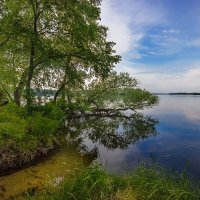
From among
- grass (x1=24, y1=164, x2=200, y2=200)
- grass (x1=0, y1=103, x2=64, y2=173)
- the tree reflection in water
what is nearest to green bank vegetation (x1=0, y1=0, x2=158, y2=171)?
grass (x1=0, y1=103, x2=64, y2=173)

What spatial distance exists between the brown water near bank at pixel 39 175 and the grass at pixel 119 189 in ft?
3.01

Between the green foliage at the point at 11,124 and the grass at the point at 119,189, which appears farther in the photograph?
the green foliage at the point at 11,124

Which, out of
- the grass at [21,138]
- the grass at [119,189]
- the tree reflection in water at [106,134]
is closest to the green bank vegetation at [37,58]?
the grass at [21,138]

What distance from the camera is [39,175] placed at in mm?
11922

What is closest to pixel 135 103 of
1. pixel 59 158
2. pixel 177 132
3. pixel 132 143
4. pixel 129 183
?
pixel 177 132

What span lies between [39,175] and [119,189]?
18.2 feet

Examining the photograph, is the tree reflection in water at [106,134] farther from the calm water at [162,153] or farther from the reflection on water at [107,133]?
the calm water at [162,153]

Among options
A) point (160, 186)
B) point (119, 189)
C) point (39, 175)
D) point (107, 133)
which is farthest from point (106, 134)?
point (160, 186)

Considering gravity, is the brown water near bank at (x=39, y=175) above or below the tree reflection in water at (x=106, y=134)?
above

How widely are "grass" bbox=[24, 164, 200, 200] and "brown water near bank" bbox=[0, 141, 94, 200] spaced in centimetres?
92

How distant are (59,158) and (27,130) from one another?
2388mm

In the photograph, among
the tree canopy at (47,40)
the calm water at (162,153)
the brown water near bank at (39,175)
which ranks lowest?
the calm water at (162,153)

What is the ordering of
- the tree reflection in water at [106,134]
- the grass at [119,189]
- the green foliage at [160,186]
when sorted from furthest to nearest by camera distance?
the tree reflection in water at [106,134], the grass at [119,189], the green foliage at [160,186]

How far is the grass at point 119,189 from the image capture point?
6.76 m
